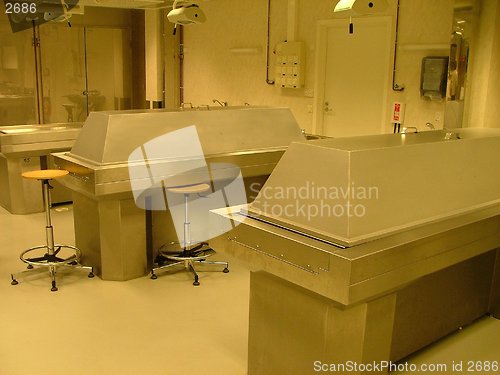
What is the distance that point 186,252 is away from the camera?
3.84 m

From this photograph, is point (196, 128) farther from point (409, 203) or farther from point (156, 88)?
point (156, 88)

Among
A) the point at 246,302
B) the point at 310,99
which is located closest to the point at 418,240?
the point at 246,302

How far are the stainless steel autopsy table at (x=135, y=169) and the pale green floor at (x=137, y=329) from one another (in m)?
0.29

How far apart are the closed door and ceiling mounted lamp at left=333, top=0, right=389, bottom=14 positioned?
2.03 m

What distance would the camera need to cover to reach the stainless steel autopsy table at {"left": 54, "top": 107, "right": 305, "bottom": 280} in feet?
11.2

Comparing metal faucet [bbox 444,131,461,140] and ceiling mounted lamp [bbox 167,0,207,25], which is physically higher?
ceiling mounted lamp [bbox 167,0,207,25]

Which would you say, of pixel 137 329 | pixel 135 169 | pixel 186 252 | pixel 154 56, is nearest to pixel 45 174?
pixel 135 169

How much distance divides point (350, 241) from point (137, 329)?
154 cm

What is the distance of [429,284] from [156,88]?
5.23 m

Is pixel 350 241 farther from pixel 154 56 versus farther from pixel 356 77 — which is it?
pixel 154 56

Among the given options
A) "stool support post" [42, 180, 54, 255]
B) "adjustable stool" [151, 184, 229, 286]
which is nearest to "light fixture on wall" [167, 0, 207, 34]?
"adjustable stool" [151, 184, 229, 286]

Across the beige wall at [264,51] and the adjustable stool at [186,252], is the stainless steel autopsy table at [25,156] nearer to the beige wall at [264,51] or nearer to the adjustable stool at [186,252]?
the adjustable stool at [186,252]

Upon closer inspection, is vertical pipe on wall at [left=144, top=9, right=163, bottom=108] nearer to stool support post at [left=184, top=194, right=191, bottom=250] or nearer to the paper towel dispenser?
stool support post at [left=184, top=194, right=191, bottom=250]

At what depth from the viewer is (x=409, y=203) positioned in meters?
2.24
